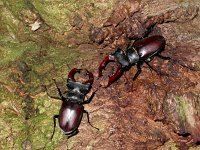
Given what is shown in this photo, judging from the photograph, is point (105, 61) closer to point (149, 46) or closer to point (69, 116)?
point (69, 116)

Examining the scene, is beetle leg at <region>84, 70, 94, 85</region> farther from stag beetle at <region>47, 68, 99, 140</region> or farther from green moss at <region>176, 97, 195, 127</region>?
green moss at <region>176, 97, 195, 127</region>

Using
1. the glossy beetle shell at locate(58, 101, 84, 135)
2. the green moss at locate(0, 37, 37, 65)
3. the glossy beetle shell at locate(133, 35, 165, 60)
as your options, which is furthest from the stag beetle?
Answer: the glossy beetle shell at locate(133, 35, 165, 60)

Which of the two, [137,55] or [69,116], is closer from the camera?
[69,116]

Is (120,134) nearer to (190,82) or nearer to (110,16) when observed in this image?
(190,82)

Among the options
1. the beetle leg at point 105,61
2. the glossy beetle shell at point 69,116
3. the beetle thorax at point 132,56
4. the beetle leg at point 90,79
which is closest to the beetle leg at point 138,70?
the beetle thorax at point 132,56

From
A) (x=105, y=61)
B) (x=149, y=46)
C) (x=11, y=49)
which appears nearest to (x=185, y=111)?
(x=105, y=61)

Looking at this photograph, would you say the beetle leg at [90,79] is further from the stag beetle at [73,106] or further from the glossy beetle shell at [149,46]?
the glossy beetle shell at [149,46]
